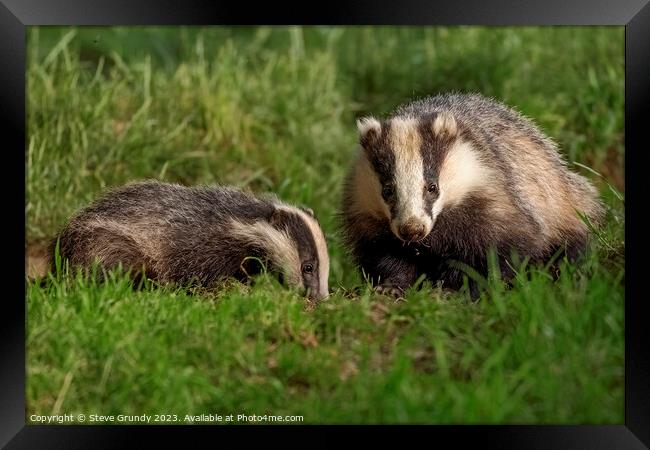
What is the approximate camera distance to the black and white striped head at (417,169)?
5.11 metres

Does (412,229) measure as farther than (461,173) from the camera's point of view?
No

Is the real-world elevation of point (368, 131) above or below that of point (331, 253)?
above

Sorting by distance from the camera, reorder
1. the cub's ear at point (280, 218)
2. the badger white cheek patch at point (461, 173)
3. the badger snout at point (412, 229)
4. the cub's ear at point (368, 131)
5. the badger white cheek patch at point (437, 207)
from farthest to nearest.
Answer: the cub's ear at point (280, 218), the cub's ear at point (368, 131), the badger white cheek patch at point (461, 173), the badger white cheek patch at point (437, 207), the badger snout at point (412, 229)

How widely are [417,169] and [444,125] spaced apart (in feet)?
1.07

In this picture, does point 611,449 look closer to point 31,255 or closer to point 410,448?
point 410,448

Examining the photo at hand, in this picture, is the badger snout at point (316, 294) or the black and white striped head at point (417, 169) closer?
the black and white striped head at point (417, 169)

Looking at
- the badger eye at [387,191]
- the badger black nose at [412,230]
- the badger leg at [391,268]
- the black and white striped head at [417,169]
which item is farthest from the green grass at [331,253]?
the badger eye at [387,191]

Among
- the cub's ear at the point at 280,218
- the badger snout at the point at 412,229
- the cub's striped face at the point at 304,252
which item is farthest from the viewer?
the cub's ear at the point at 280,218

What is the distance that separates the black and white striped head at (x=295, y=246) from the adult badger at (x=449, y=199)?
260mm

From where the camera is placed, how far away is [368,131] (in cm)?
557

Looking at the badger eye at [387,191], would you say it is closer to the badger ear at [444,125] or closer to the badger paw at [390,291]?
the badger ear at [444,125]
